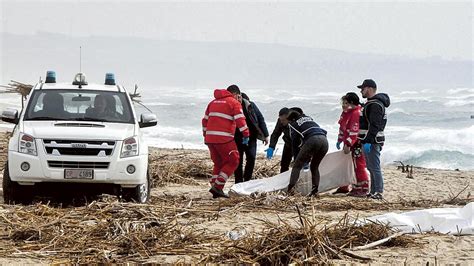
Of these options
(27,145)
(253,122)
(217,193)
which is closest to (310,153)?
(217,193)

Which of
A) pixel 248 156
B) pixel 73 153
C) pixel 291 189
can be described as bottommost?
pixel 291 189

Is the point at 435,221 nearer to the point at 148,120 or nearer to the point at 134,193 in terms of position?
the point at 134,193

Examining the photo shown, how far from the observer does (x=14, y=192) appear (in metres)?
10.4

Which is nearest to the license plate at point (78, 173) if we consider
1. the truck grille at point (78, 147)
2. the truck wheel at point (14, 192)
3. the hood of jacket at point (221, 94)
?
the truck grille at point (78, 147)

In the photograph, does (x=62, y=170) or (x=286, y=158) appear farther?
(x=286, y=158)

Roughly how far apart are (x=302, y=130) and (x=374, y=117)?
3.78 feet

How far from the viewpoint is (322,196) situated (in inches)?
484

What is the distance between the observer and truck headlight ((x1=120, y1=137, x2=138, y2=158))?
1035cm

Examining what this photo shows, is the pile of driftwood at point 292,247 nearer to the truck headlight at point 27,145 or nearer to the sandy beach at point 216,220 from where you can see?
the sandy beach at point 216,220

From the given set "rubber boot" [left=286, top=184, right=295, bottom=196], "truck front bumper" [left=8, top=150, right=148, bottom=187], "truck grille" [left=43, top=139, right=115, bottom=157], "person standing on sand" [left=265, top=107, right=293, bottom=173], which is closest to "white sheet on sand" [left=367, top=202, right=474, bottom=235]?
"rubber boot" [left=286, top=184, right=295, bottom=196]

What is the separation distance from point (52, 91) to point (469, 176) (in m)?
10.9

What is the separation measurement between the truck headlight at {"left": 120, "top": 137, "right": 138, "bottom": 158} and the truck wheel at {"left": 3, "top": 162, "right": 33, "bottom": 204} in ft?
4.71

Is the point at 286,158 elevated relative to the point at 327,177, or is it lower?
elevated

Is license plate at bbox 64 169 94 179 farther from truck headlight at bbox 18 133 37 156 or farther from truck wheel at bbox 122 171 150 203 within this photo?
truck wheel at bbox 122 171 150 203
